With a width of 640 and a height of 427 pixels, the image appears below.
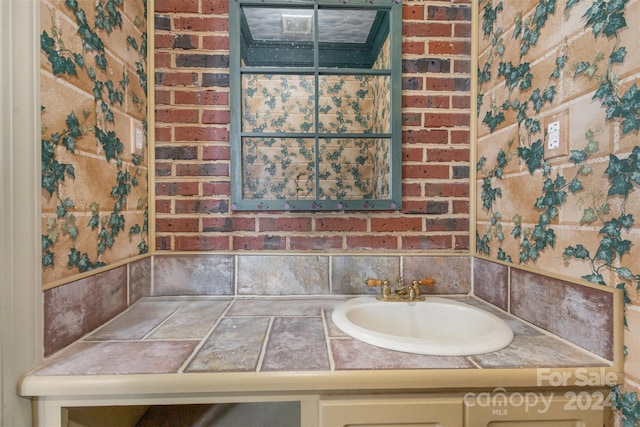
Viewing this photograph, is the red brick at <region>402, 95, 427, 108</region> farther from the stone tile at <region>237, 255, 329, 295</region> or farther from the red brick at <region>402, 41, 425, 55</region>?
the stone tile at <region>237, 255, 329, 295</region>

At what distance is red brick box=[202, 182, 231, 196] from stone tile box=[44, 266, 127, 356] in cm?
41

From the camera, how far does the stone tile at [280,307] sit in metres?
1.05

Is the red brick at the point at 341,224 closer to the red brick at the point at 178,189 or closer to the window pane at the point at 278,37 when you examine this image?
the red brick at the point at 178,189

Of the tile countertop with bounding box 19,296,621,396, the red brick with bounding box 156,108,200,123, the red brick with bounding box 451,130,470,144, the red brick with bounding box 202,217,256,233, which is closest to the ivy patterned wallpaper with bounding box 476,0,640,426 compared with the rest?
the red brick with bounding box 451,130,470,144

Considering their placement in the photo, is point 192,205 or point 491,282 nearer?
point 491,282

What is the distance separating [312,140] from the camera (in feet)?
4.19

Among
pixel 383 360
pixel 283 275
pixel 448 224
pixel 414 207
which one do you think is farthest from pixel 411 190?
pixel 383 360

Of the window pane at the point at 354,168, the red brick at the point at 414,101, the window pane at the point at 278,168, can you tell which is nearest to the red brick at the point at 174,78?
the window pane at the point at 278,168

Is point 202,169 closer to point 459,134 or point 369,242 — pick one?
point 369,242

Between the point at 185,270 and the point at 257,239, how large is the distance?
316 mm

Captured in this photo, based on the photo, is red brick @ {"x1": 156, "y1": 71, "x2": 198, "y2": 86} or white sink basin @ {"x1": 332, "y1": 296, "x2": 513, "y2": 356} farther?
red brick @ {"x1": 156, "y1": 71, "x2": 198, "y2": 86}

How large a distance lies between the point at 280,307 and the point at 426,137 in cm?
92

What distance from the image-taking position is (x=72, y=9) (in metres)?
0.84

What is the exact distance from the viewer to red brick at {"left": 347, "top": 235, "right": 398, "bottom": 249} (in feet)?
4.16
